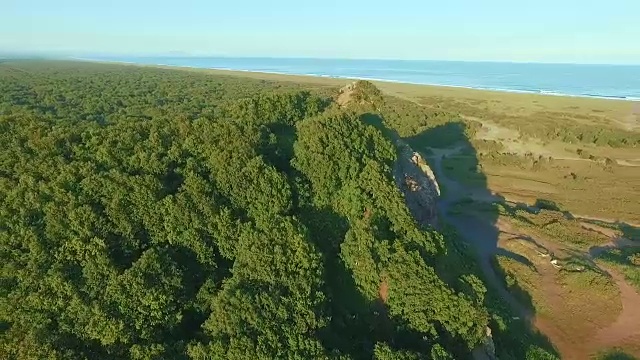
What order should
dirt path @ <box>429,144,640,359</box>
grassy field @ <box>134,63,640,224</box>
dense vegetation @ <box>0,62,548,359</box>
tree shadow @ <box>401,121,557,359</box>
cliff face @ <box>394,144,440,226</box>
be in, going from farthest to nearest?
1. grassy field @ <box>134,63,640,224</box>
2. cliff face @ <box>394,144,440,226</box>
3. dirt path @ <box>429,144,640,359</box>
4. tree shadow @ <box>401,121,557,359</box>
5. dense vegetation @ <box>0,62,548,359</box>

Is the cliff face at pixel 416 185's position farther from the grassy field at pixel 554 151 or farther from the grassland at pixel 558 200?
the grassy field at pixel 554 151

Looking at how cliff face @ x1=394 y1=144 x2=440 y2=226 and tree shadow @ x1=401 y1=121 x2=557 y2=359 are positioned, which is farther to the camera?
cliff face @ x1=394 y1=144 x2=440 y2=226

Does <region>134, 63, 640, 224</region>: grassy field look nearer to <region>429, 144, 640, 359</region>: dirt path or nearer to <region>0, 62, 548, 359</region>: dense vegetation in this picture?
<region>429, 144, 640, 359</region>: dirt path

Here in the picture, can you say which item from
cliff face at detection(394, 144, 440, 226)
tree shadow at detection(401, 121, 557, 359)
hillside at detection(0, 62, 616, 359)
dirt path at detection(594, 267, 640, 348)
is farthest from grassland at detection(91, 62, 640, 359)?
cliff face at detection(394, 144, 440, 226)

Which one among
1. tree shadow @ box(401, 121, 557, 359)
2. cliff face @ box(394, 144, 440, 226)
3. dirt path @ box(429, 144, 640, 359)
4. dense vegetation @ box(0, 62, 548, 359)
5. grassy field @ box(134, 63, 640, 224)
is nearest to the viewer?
dense vegetation @ box(0, 62, 548, 359)

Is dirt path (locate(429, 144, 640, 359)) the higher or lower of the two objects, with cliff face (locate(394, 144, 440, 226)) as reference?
lower

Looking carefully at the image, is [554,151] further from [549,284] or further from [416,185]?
[416,185]

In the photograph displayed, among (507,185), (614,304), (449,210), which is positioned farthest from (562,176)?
(614,304)

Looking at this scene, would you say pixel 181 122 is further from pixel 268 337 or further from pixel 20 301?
pixel 268 337
